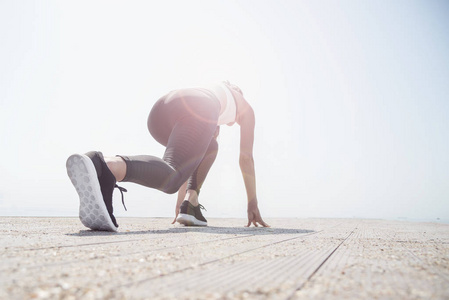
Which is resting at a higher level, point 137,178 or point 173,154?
point 173,154

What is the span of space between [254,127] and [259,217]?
0.98 meters

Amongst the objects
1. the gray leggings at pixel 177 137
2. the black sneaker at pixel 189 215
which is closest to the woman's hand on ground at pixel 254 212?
the black sneaker at pixel 189 215

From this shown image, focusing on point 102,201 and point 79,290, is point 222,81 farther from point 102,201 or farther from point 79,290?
point 79,290

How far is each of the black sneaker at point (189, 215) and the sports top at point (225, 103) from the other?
3.09 ft

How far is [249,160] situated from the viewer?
3824 mm

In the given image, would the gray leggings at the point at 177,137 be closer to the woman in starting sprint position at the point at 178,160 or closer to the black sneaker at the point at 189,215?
the woman in starting sprint position at the point at 178,160

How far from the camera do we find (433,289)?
916mm

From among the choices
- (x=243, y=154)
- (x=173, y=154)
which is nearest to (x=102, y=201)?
(x=173, y=154)

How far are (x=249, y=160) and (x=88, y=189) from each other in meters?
1.94

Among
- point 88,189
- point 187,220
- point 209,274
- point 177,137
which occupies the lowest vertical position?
point 209,274

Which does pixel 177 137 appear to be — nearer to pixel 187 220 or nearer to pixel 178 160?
pixel 178 160

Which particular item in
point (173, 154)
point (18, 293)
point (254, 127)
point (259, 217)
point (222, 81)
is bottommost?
point (18, 293)

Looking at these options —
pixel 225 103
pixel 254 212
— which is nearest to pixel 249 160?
pixel 254 212

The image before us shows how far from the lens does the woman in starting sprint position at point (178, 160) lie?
2.30m
